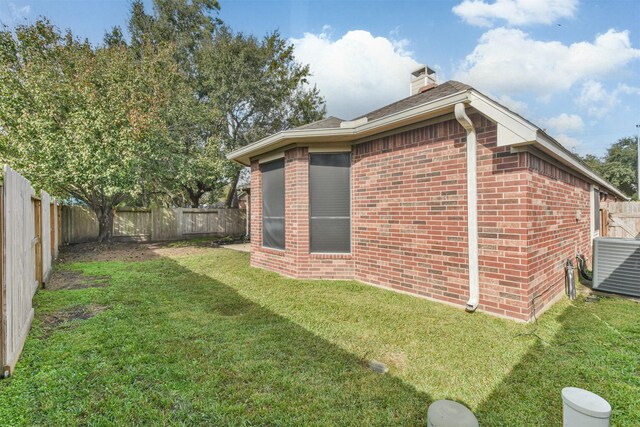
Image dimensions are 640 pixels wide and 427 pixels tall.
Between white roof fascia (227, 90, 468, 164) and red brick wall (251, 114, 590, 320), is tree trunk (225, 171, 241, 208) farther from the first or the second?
red brick wall (251, 114, 590, 320)

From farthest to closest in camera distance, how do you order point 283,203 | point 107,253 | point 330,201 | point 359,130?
point 107,253 → point 283,203 → point 330,201 → point 359,130

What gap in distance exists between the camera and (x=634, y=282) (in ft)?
16.2

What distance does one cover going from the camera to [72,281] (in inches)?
246

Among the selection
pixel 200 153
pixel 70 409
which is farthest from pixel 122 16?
pixel 70 409

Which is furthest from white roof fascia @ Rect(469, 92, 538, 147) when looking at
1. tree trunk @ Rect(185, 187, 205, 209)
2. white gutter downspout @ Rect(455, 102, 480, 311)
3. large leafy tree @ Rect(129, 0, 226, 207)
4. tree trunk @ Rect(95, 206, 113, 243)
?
tree trunk @ Rect(185, 187, 205, 209)

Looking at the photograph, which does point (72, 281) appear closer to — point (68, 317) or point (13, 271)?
point (68, 317)

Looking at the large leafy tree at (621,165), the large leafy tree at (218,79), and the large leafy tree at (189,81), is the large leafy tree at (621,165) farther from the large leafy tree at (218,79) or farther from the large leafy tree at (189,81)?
the large leafy tree at (189,81)

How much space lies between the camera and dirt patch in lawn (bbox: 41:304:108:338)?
3752 millimetres

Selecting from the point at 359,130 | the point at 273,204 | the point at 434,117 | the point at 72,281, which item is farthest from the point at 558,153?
the point at 72,281

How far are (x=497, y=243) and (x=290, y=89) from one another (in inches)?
645

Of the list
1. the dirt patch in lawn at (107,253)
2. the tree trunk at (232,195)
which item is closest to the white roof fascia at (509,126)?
the dirt patch in lawn at (107,253)

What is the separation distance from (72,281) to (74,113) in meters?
5.75

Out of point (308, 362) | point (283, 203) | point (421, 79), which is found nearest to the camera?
point (308, 362)

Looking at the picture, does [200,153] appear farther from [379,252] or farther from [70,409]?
[70,409]
